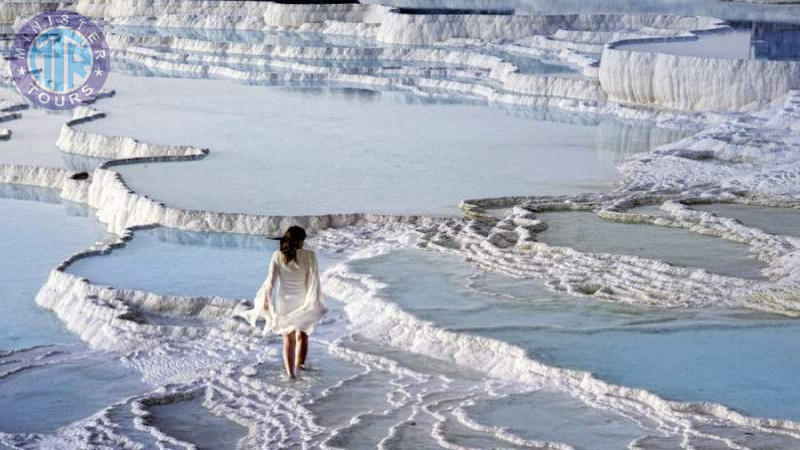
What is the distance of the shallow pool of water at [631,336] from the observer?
16.8ft

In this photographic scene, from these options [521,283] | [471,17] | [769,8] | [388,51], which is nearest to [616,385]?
[521,283]

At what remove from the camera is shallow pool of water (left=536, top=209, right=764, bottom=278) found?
700cm

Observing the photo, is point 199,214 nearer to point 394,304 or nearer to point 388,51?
point 394,304

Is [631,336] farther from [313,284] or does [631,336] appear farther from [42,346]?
[42,346]

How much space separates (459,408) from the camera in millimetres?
5090

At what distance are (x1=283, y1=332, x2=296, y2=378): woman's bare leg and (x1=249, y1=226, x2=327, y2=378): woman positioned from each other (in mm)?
89

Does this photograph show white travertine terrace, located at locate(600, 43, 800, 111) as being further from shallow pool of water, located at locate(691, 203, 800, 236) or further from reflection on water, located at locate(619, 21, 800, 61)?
shallow pool of water, located at locate(691, 203, 800, 236)

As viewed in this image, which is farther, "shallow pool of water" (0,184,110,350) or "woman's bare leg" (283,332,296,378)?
"shallow pool of water" (0,184,110,350)

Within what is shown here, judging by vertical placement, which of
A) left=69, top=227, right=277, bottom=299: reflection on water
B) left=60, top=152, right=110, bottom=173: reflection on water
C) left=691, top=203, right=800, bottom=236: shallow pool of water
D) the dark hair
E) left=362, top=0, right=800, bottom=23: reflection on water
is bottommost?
left=60, top=152, right=110, bottom=173: reflection on water

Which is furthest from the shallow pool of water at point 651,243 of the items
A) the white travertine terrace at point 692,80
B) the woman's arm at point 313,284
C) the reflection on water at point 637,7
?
the reflection on water at point 637,7

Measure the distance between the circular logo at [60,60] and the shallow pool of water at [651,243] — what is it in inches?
304

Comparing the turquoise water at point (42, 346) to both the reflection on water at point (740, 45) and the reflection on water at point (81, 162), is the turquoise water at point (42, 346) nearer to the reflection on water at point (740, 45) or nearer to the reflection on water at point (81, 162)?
the reflection on water at point (81, 162)

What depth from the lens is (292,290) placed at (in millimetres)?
5289

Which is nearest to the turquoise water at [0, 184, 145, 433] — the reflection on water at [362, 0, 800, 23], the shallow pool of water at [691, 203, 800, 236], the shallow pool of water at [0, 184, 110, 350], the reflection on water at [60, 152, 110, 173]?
the shallow pool of water at [0, 184, 110, 350]
